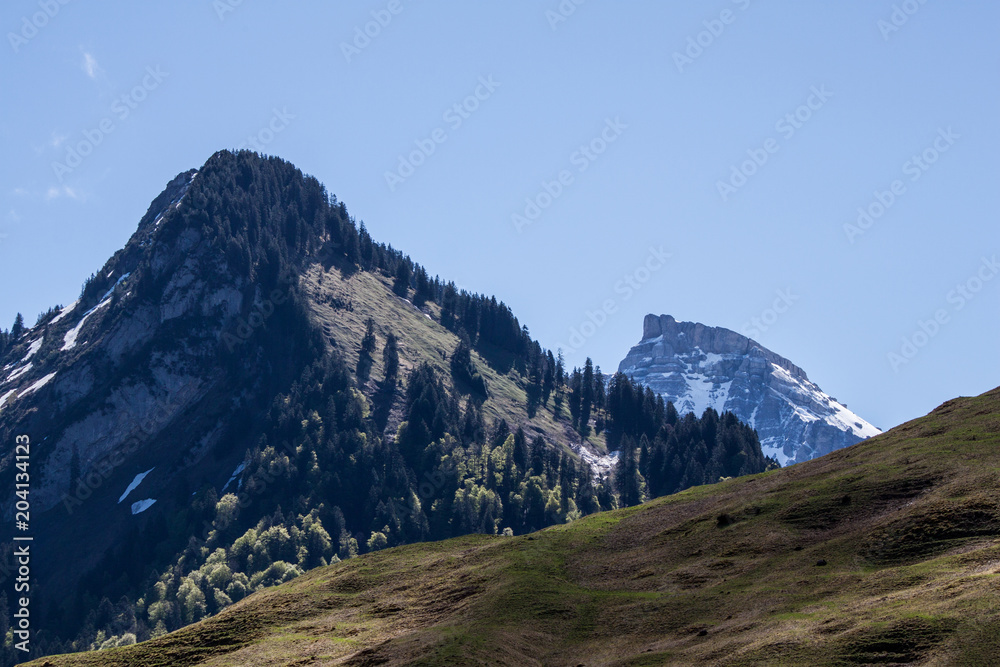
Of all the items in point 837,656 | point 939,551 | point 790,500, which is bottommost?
point 837,656

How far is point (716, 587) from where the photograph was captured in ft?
238

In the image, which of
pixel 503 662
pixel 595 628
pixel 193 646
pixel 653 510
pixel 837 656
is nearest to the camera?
pixel 837 656

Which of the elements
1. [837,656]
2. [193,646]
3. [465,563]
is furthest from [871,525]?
[193,646]

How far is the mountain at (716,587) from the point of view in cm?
5366

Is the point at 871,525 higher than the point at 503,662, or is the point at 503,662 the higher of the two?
the point at 871,525

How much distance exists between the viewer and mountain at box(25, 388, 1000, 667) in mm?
53656

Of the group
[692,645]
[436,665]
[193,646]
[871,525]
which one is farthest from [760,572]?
[193,646]

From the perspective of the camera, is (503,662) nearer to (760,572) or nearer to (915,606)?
(760,572)

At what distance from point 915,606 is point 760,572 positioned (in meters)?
21.1

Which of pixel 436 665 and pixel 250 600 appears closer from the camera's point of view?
pixel 436 665

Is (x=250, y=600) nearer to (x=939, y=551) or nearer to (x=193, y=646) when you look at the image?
(x=193, y=646)

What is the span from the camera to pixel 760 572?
73.1 metres

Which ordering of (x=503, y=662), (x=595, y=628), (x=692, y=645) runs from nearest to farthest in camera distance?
(x=692, y=645)
(x=503, y=662)
(x=595, y=628)

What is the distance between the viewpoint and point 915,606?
2063 inches
